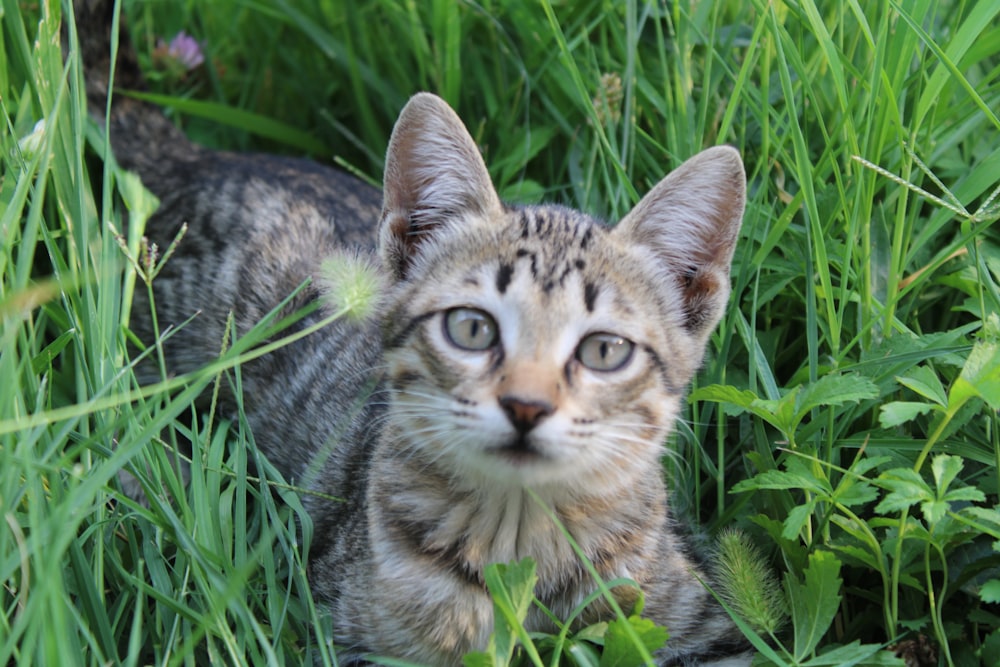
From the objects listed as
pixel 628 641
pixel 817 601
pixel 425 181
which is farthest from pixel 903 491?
pixel 425 181

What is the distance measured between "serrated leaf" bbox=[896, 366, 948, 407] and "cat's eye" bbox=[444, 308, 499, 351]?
0.88 meters

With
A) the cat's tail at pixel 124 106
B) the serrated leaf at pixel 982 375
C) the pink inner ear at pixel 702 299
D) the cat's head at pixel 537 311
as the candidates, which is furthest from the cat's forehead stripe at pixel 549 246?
the cat's tail at pixel 124 106

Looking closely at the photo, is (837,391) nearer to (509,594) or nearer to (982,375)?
(982,375)

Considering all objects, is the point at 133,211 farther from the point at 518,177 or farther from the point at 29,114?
the point at 518,177

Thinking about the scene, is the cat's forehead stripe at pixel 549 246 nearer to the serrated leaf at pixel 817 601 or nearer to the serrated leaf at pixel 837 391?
the serrated leaf at pixel 837 391

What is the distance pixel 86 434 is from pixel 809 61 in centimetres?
232

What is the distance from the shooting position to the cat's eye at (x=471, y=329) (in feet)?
7.41

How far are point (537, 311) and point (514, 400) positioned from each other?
0.87ft

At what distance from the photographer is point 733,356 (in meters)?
3.05

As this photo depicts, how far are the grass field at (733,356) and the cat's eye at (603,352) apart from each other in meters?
0.27

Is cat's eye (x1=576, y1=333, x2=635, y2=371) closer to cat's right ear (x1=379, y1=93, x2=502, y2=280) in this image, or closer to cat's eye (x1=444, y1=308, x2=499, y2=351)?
cat's eye (x1=444, y1=308, x2=499, y2=351)

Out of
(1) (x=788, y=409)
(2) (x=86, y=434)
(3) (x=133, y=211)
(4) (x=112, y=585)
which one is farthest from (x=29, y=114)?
(1) (x=788, y=409)

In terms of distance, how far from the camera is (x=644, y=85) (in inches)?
138

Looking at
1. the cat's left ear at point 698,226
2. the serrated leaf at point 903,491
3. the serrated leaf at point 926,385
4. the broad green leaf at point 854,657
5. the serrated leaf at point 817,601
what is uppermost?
the cat's left ear at point 698,226
